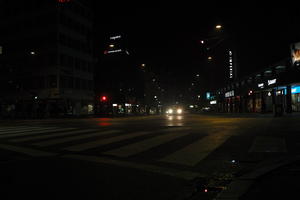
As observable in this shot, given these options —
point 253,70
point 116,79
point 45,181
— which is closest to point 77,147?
point 45,181

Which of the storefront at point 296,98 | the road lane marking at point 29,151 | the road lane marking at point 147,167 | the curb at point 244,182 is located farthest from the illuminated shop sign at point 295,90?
the road lane marking at point 147,167

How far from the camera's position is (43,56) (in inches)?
2330

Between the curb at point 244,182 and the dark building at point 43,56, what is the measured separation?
5194 centimetres

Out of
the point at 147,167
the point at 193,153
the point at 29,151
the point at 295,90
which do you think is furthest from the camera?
the point at 295,90

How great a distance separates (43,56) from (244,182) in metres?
58.2

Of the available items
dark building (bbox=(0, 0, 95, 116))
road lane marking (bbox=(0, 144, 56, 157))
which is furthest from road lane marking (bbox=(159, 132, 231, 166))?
dark building (bbox=(0, 0, 95, 116))

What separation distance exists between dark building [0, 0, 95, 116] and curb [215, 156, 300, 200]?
170 ft

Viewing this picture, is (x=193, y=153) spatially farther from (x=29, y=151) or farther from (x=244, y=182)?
(x=29, y=151)

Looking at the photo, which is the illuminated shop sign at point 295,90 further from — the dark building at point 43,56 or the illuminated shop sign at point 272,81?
the dark building at point 43,56

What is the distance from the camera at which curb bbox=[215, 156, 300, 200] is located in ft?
15.6

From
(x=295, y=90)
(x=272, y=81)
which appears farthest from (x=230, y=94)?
(x=295, y=90)

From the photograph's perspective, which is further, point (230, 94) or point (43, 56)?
point (230, 94)

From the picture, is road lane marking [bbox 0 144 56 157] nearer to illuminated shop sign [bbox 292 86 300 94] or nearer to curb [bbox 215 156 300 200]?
curb [bbox 215 156 300 200]

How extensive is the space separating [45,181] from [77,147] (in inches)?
177
